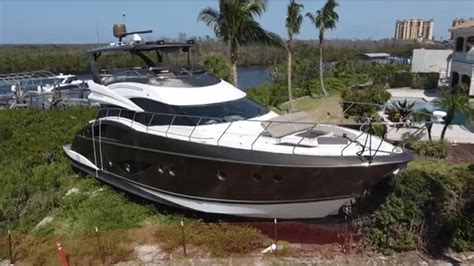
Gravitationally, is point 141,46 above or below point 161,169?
above

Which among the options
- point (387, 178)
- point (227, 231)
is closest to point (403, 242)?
point (387, 178)

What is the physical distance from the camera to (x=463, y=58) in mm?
25000

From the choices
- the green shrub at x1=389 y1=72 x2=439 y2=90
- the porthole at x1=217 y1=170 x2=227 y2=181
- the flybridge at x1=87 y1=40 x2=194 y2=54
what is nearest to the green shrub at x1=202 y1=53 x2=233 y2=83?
the flybridge at x1=87 y1=40 x2=194 y2=54

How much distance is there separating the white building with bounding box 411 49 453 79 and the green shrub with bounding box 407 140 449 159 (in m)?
26.2

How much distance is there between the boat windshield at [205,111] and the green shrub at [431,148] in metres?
5.47

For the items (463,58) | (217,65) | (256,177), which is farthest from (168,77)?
(463,58)

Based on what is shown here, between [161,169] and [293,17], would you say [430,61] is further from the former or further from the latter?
[161,169]

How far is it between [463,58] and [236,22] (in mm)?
15900

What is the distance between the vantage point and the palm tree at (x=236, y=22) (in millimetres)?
16516

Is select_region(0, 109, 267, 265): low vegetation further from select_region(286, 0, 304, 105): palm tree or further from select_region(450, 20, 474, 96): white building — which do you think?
select_region(450, 20, 474, 96): white building

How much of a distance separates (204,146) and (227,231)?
162 centimetres

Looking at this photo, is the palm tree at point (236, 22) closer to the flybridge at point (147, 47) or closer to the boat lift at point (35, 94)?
the flybridge at point (147, 47)

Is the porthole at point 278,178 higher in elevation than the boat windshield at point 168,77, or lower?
lower

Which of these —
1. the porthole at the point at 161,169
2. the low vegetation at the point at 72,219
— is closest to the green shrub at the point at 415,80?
the low vegetation at the point at 72,219
